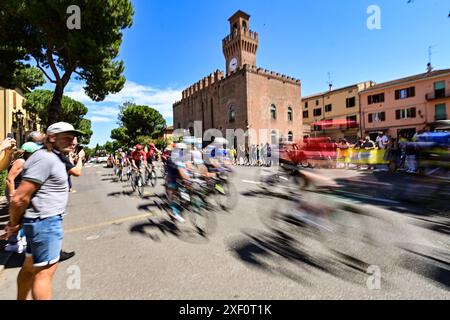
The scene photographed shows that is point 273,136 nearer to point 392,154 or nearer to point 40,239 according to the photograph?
point 392,154

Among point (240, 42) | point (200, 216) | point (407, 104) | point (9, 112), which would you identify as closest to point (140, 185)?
point (200, 216)

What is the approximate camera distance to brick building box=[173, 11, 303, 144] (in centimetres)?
3481

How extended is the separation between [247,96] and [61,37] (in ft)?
80.4

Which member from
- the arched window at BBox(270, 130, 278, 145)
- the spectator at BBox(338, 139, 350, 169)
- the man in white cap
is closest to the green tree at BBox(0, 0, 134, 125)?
the man in white cap

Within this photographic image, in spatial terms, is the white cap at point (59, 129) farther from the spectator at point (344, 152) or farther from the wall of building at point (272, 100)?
the wall of building at point (272, 100)

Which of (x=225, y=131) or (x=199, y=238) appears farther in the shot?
(x=225, y=131)

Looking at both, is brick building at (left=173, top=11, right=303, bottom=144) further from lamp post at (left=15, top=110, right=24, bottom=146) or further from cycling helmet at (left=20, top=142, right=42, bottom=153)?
cycling helmet at (left=20, top=142, right=42, bottom=153)

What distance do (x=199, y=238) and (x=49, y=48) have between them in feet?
48.0

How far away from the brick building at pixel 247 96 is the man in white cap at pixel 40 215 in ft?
106

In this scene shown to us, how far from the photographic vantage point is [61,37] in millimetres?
12625

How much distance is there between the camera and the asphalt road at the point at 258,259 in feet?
8.89

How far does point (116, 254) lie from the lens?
3.86 m

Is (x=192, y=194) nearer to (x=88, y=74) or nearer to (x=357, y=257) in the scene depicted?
(x=357, y=257)
